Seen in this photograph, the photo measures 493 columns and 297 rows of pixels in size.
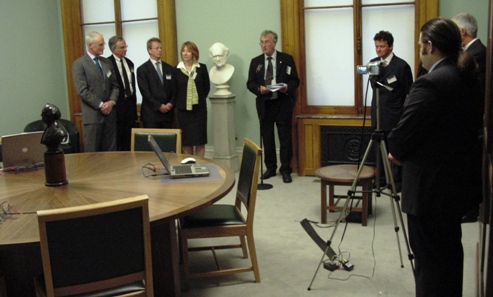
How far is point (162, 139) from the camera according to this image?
415cm

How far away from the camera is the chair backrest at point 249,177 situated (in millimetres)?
3180

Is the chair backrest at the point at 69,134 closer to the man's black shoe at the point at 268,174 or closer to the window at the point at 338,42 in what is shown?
the man's black shoe at the point at 268,174

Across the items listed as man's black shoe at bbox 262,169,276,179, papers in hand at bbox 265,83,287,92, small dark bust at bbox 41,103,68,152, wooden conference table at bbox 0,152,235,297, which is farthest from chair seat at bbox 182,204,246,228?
man's black shoe at bbox 262,169,276,179

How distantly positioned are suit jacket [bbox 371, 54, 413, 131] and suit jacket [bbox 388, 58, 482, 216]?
276 centimetres

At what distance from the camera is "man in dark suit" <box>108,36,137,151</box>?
5883mm

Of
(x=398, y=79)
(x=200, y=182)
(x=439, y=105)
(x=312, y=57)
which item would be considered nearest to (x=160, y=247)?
(x=200, y=182)

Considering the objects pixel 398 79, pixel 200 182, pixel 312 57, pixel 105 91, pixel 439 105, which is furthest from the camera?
pixel 312 57

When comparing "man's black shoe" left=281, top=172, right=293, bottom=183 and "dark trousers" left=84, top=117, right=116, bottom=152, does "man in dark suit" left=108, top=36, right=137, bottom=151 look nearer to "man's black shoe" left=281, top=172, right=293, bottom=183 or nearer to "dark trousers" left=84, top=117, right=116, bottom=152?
"dark trousers" left=84, top=117, right=116, bottom=152

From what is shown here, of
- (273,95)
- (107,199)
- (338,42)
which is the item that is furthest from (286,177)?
(107,199)

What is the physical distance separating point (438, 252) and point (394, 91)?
115 inches

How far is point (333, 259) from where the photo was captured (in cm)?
344

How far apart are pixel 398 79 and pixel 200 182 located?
2.75 m

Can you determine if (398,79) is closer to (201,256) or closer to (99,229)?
(201,256)

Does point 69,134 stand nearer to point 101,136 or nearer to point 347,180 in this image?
point 101,136
